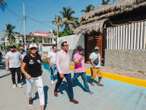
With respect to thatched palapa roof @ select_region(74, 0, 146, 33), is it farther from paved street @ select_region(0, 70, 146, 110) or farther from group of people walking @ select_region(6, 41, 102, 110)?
paved street @ select_region(0, 70, 146, 110)

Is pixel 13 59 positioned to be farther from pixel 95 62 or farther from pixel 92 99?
pixel 92 99

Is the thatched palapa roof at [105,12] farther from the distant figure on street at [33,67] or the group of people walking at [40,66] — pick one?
the distant figure on street at [33,67]

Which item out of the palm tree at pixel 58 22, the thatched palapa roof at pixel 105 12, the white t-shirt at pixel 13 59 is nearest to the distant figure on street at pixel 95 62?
the white t-shirt at pixel 13 59

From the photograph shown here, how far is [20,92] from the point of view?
9.26 m

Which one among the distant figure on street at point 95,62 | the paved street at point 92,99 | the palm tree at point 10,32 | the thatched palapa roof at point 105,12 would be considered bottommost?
the paved street at point 92,99

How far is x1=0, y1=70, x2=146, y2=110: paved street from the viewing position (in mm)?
6875

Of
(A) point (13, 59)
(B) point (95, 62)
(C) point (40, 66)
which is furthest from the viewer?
(A) point (13, 59)

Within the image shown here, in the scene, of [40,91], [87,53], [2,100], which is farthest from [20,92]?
[87,53]

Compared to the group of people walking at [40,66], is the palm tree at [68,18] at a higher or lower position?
higher

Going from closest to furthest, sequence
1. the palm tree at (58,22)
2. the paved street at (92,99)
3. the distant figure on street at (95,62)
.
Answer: the paved street at (92,99)
the distant figure on street at (95,62)
the palm tree at (58,22)

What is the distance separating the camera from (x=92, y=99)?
7.72 metres

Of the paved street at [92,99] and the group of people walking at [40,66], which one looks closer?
the group of people walking at [40,66]

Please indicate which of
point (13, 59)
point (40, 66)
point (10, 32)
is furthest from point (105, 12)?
point (10, 32)

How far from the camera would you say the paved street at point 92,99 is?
6875 mm
